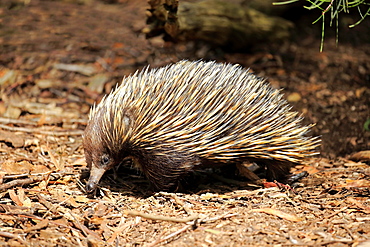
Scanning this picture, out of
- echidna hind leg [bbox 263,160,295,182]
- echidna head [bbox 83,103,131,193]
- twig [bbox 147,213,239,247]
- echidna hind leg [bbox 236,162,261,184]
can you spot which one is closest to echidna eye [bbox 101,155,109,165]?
echidna head [bbox 83,103,131,193]

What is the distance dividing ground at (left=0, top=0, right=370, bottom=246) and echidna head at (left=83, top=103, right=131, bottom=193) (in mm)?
405

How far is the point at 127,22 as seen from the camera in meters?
10.6

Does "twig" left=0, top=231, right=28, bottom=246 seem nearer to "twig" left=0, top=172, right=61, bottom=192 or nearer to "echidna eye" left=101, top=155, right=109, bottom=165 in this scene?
"twig" left=0, top=172, right=61, bottom=192

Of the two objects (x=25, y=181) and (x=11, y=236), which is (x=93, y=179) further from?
(x=11, y=236)

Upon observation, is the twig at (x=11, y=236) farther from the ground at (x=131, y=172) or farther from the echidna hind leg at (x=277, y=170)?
the echidna hind leg at (x=277, y=170)

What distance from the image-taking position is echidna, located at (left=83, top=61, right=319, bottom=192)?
4766 millimetres

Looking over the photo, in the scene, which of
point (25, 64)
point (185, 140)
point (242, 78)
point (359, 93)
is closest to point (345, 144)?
point (359, 93)

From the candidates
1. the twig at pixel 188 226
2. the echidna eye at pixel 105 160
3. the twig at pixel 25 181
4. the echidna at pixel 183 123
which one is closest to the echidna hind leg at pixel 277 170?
the echidna at pixel 183 123

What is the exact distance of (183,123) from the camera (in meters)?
4.77

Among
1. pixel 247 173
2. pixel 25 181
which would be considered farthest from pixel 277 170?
pixel 25 181

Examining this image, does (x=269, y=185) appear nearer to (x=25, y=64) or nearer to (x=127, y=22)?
(x=25, y=64)

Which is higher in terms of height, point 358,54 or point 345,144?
point 358,54

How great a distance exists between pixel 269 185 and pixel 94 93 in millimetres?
3845

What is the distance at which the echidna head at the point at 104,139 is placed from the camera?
4754 millimetres
